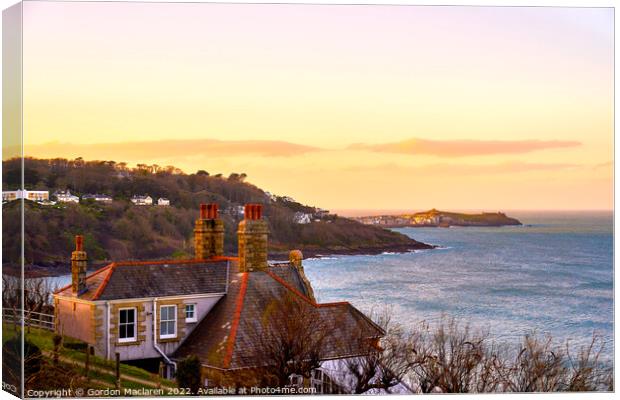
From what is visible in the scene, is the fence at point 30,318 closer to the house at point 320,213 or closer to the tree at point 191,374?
the tree at point 191,374

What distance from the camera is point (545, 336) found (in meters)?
25.6

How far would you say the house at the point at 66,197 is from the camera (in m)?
24.6

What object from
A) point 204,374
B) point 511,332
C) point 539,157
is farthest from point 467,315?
point 204,374

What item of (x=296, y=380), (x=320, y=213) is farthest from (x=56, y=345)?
(x=320, y=213)

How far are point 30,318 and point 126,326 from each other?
5.49 ft

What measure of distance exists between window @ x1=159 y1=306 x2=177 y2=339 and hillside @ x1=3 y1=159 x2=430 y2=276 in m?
1.18

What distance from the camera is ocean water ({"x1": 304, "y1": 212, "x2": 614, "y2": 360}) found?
25672mm

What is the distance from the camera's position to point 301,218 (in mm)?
25922

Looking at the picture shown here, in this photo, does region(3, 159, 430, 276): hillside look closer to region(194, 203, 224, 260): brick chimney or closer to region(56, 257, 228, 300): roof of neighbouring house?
region(194, 203, 224, 260): brick chimney

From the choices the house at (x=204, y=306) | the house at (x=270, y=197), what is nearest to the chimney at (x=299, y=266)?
the house at (x=204, y=306)

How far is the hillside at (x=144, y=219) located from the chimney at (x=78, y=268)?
115 mm

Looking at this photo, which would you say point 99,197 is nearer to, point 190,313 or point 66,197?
point 66,197

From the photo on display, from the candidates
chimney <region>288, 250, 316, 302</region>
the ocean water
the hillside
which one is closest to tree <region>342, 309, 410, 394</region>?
the ocean water

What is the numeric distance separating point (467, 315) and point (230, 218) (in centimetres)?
468
